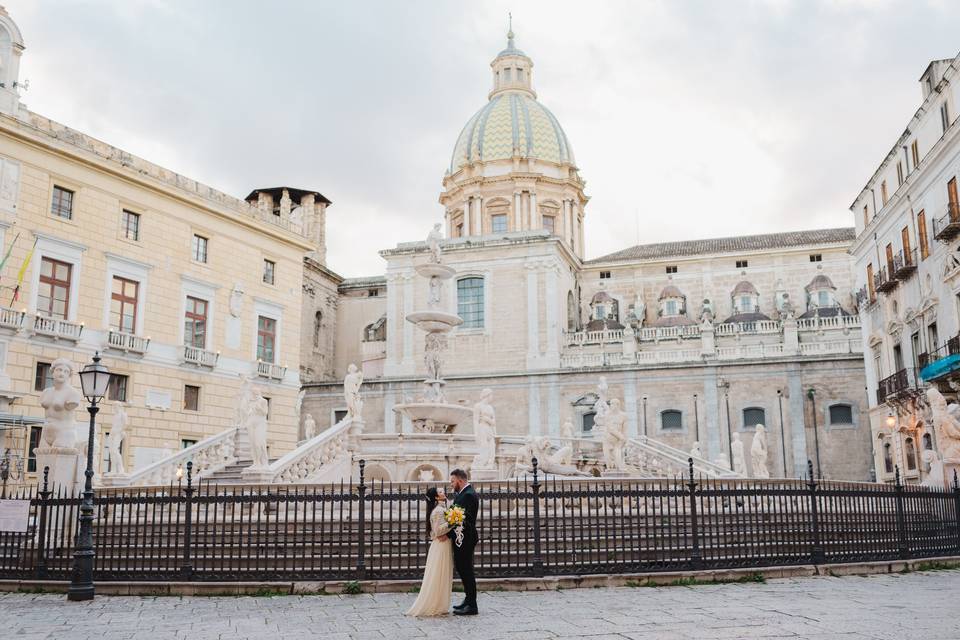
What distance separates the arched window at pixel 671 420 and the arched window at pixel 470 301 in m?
11.6

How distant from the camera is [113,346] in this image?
1043 inches

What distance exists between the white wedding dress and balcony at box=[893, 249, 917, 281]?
2453cm

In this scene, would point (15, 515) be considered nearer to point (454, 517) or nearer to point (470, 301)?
point (454, 517)

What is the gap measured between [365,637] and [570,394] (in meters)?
36.9

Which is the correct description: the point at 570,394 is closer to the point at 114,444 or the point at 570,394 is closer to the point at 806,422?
the point at 806,422

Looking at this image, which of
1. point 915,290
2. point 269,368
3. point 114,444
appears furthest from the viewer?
point 269,368

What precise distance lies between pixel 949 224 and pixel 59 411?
23264 millimetres

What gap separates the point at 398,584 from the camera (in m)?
10.1

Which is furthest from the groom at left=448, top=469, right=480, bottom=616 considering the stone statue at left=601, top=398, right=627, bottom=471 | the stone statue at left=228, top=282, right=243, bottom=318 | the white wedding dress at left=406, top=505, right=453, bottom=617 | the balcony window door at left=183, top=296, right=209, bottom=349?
the stone statue at left=228, top=282, right=243, bottom=318

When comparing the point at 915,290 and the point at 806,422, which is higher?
the point at 915,290

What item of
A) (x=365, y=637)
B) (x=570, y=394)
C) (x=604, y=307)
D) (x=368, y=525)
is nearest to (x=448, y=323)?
(x=368, y=525)

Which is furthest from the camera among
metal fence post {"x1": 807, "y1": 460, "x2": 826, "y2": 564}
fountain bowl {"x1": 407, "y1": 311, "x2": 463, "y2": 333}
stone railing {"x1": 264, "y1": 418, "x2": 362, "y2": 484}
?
fountain bowl {"x1": 407, "y1": 311, "x2": 463, "y2": 333}

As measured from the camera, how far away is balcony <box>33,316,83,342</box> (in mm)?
24406

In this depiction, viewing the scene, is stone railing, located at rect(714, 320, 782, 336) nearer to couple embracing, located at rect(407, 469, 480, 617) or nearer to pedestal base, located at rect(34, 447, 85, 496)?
pedestal base, located at rect(34, 447, 85, 496)
